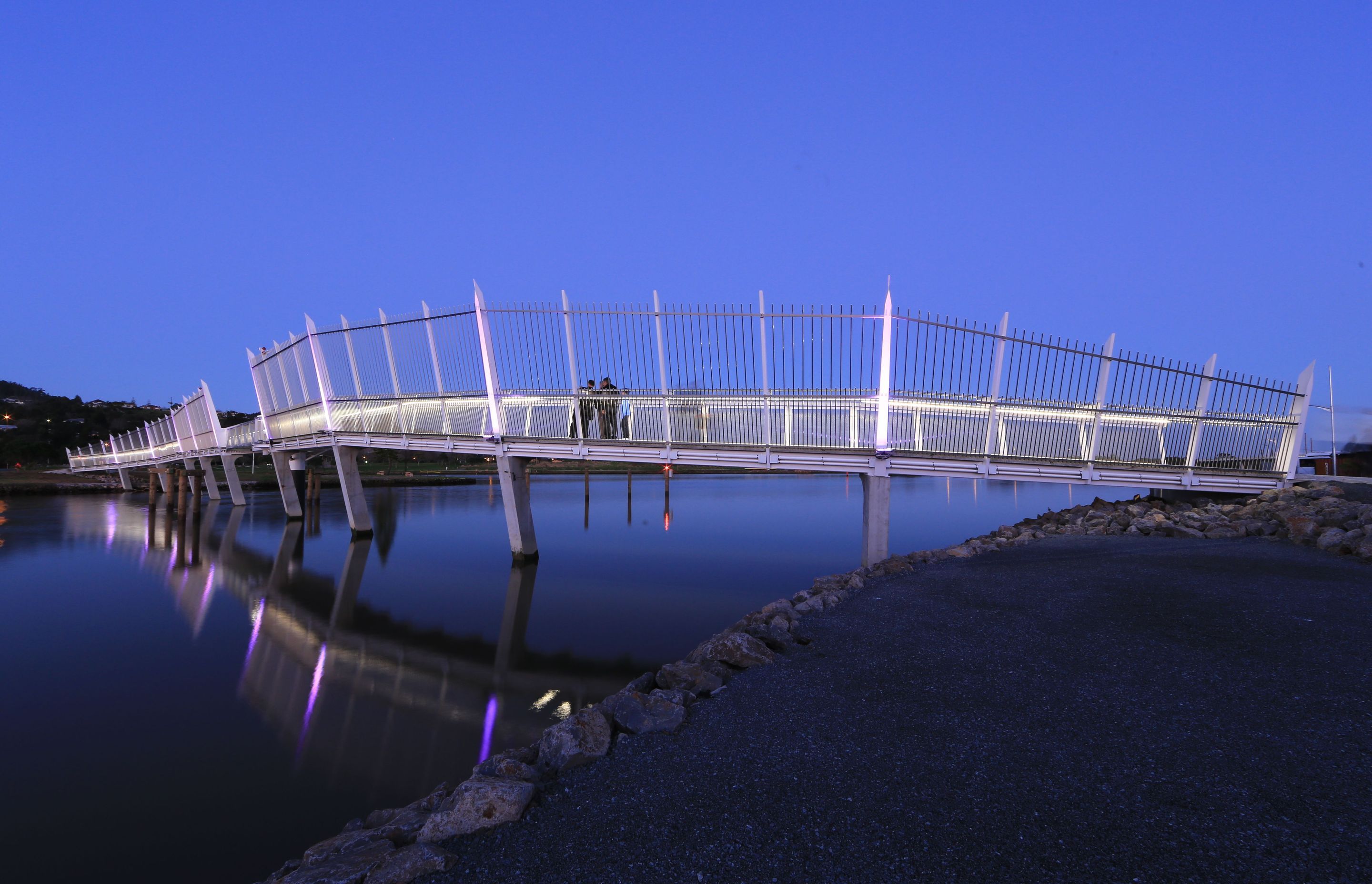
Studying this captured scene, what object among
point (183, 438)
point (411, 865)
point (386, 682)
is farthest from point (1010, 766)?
point (183, 438)

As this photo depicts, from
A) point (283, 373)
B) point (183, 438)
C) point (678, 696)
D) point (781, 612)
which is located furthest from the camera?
point (183, 438)

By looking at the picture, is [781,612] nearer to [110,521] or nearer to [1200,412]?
[1200,412]

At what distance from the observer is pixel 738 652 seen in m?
5.54

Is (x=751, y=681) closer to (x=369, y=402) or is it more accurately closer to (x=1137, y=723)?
(x=1137, y=723)

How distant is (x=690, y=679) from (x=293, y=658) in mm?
7699

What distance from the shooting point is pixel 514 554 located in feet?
52.9

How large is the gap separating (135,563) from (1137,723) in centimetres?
2231

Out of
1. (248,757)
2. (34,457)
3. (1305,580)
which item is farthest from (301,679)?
(34,457)

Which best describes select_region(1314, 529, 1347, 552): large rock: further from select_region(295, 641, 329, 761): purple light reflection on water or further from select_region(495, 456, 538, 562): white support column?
select_region(495, 456, 538, 562): white support column

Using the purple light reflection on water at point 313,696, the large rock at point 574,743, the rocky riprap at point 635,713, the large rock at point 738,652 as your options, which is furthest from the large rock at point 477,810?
the purple light reflection on water at point 313,696

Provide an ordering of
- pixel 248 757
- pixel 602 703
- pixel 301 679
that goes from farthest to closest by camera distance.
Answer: pixel 301 679
pixel 248 757
pixel 602 703

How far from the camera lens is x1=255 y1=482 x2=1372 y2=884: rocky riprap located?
10.5ft

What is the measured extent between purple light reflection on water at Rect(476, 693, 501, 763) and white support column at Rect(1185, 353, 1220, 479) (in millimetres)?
11982

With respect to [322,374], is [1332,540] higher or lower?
lower
